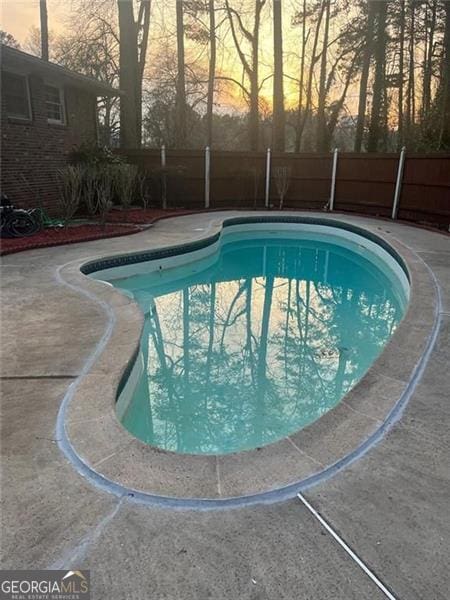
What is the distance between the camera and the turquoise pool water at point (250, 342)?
136 inches

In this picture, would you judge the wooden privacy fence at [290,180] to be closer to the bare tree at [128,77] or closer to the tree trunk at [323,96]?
the bare tree at [128,77]

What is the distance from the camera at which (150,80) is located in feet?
69.2

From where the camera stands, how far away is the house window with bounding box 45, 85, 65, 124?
9724mm

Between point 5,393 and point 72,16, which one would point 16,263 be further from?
point 72,16

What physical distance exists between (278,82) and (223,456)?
16.5 metres

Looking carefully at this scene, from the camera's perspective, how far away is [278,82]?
15.9 metres

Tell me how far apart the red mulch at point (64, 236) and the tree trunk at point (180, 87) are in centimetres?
1040

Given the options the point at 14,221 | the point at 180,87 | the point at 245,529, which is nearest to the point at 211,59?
the point at 180,87

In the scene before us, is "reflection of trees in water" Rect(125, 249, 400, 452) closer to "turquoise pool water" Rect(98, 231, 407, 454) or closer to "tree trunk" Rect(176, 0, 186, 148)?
"turquoise pool water" Rect(98, 231, 407, 454)

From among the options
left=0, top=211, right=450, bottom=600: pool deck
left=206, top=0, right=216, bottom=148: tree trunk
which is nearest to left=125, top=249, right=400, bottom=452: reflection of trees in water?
left=0, top=211, right=450, bottom=600: pool deck

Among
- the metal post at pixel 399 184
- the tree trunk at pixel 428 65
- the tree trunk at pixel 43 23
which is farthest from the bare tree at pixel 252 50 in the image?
the tree trunk at pixel 43 23

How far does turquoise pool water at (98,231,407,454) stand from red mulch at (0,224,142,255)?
163cm

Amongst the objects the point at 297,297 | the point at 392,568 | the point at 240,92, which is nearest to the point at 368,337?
the point at 297,297

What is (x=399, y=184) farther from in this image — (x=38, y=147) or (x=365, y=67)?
(x=38, y=147)
